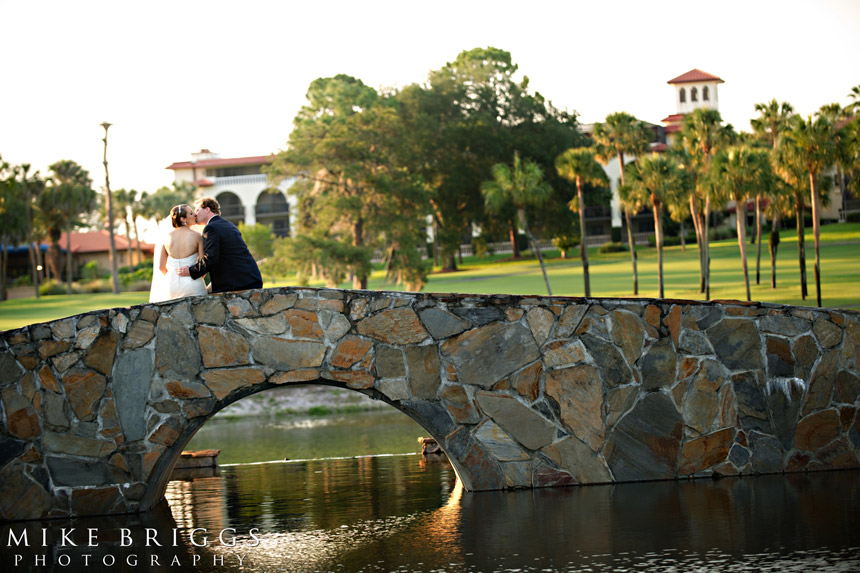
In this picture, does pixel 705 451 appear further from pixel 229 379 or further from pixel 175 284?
pixel 175 284

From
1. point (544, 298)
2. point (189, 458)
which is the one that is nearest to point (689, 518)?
point (544, 298)

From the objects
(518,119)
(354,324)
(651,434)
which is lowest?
(651,434)

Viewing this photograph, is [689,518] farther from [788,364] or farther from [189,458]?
[189,458]

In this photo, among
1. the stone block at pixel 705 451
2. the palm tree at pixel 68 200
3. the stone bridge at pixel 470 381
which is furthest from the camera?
the palm tree at pixel 68 200

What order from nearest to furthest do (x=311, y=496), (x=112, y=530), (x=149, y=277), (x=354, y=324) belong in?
1. (x=112, y=530)
2. (x=354, y=324)
3. (x=311, y=496)
4. (x=149, y=277)

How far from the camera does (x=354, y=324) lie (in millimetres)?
10438

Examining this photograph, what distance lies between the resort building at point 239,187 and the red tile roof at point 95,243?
731 centimetres

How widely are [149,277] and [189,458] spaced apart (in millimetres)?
48391

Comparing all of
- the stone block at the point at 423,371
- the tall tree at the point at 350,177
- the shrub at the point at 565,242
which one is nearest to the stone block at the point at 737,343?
the stone block at the point at 423,371

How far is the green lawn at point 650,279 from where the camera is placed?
3888 cm

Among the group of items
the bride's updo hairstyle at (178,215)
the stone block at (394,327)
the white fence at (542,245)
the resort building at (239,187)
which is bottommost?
the stone block at (394,327)

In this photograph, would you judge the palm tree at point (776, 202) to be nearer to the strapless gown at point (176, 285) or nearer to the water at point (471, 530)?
the water at point (471, 530)

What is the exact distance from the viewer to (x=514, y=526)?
8.88m

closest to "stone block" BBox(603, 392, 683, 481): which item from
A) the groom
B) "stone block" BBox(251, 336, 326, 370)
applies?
"stone block" BBox(251, 336, 326, 370)
